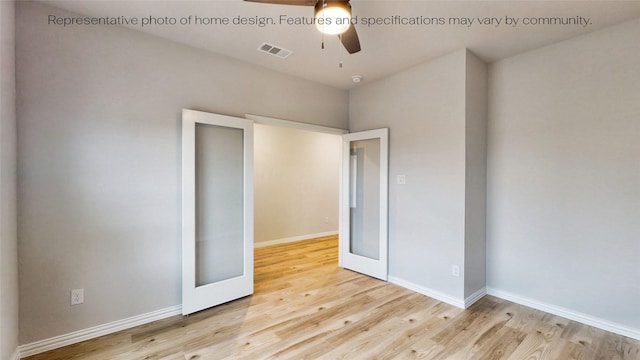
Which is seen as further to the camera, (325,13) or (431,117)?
(431,117)

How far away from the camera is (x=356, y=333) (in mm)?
2473

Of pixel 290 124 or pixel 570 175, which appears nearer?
pixel 570 175

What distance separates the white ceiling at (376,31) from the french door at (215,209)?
799 mm

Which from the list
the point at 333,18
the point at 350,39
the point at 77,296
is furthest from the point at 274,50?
the point at 77,296

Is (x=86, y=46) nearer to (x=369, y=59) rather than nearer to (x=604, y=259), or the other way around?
(x=369, y=59)

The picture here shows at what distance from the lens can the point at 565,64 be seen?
277 centimetres

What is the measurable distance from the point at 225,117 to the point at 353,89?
7.00 ft

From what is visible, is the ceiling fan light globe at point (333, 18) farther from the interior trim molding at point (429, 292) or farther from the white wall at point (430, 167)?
the interior trim molding at point (429, 292)

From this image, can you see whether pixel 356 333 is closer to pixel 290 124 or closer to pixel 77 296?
pixel 77 296

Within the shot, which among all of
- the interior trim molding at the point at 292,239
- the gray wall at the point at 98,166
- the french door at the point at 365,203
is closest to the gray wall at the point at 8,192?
the gray wall at the point at 98,166

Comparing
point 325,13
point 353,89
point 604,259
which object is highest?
point 353,89

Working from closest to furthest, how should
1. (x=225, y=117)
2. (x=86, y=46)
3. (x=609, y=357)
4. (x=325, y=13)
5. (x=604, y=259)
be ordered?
1. (x=325, y=13)
2. (x=609, y=357)
3. (x=86, y=46)
4. (x=604, y=259)
5. (x=225, y=117)

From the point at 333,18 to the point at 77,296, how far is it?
2959 mm

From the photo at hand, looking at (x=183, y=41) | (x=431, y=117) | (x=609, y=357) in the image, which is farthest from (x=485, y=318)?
(x=183, y=41)
